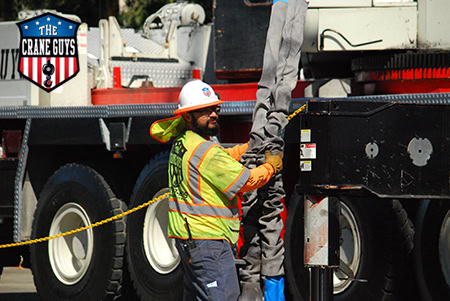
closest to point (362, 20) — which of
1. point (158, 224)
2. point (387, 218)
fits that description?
point (387, 218)

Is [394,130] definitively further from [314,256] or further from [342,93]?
[342,93]

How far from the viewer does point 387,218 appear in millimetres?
7973

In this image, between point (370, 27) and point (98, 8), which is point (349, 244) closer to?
point (370, 27)

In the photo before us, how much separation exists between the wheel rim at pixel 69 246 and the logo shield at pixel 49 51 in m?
1.33

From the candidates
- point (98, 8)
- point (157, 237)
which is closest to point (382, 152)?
point (157, 237)

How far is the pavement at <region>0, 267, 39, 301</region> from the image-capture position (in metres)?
12.1

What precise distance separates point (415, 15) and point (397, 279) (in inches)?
74.9

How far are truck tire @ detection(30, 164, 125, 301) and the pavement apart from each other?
154 centimetres

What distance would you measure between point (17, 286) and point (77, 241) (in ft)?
10.6

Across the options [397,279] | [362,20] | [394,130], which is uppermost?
[362,20]

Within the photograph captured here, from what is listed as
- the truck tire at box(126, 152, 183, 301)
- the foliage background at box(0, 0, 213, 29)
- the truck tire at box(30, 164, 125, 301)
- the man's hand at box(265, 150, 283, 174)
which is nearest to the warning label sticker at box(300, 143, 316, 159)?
the man's hand at box(265, 150, 283, 174)

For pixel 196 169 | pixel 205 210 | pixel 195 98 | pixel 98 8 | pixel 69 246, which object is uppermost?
pixel 98 8

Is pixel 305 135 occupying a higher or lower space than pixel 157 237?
higher

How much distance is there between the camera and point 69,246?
414 inches
